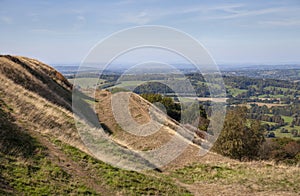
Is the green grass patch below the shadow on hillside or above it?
below

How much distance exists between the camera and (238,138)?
33.5m

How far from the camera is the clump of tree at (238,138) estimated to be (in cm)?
3319

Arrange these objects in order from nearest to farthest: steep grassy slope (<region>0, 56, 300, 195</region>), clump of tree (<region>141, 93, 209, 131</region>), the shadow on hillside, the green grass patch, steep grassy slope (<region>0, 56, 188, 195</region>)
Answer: steep grassy slope (<region>0, 56, 188, 195</region>) < steep grassy slope (<region>0, 56, 300, 195</region>) < the shadow on hillside < the green grass patch < clump of tree (<region>141, 93, 209, 131</region>)

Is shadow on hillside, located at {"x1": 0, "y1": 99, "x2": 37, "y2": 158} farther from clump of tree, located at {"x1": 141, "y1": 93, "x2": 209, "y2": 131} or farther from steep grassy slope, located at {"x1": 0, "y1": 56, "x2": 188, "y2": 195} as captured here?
clump of tree, located at {"x1": 141, "y1": 93, "x2": 209, "y2": 131}

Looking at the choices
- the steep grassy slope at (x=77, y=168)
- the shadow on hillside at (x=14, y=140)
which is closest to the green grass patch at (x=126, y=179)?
the steep grassy slope at (x=77, y=168)

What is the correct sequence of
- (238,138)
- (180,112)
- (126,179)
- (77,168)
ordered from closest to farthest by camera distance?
(77,168), (126,179), (238,138), (180,112)

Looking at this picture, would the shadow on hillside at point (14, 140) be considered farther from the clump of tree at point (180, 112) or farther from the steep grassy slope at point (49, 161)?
the clump of tree at point (180, 112)

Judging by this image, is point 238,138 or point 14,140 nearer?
point 14,140

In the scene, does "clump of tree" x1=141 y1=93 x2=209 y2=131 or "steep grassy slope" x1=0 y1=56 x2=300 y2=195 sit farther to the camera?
"clump of tree" x1=141 y1=93 x2=209 y2=131

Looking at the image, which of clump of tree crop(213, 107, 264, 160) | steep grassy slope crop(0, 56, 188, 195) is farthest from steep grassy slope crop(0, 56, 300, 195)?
clump of tree crop(213, 107, 264, 160)

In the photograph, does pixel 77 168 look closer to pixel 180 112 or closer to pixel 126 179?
pixel 126 179

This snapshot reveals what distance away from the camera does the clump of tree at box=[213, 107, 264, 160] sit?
109 ft

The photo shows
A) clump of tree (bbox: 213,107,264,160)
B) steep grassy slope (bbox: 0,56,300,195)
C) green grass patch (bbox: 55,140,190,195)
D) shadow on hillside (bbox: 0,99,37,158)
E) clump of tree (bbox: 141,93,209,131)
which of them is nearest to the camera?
steep grassy slope (bbox: 0,56,300,195)

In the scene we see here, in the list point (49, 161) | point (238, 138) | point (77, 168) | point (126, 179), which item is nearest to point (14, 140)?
point (49, 161)
